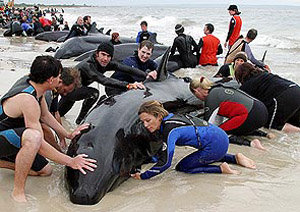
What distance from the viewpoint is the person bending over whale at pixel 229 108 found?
6.36 meters

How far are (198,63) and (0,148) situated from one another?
36.0 feet

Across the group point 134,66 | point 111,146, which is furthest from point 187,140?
point 134,66

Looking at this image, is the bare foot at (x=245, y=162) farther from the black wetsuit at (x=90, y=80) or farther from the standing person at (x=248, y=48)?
the standing person at (x=248, y=48)

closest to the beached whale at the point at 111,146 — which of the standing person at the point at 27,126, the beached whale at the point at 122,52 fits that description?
the standing person at the point at 27,126

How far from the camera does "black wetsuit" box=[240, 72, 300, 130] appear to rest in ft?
23.1

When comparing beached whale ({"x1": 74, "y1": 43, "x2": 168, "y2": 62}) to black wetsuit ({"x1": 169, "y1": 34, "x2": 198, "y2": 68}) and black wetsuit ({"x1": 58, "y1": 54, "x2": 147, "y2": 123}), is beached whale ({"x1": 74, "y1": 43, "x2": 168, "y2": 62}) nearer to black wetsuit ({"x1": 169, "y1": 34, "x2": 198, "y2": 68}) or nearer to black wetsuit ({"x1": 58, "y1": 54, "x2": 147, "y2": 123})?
black wetsuit ({"x1": 169, "y1": 34, "x2": 198, "y2": 68})

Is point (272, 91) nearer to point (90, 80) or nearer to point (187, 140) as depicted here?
point (187, 140)

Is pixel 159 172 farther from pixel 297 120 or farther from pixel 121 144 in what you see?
pixel 297 120

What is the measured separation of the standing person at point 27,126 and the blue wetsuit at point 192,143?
0.89 meters

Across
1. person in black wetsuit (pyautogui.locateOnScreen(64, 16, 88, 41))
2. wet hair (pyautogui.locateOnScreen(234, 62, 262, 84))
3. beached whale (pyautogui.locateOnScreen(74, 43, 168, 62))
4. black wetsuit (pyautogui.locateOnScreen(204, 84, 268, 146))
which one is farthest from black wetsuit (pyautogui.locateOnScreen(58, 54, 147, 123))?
person in black wetsuit (pyautogui.locateOnScreen(64, 16, 88, 41))

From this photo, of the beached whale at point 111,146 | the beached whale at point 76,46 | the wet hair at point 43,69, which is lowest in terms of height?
the beached whale at point 76,46

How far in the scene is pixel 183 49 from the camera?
1382cm

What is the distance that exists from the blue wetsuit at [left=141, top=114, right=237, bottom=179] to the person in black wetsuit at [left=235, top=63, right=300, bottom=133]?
215cm

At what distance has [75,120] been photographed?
7.59 metres
